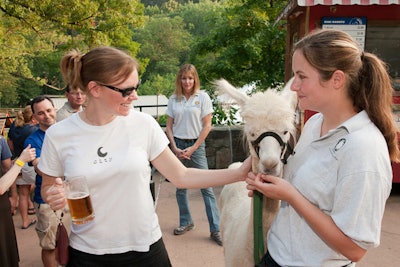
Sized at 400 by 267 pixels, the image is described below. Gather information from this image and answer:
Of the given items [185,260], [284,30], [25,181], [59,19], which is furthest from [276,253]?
[59,19]

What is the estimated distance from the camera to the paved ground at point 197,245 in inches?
139

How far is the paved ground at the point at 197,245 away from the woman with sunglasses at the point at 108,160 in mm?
2036

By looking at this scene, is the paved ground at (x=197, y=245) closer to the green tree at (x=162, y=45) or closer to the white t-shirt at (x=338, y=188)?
the white t-shirt at (x=338, y=188)

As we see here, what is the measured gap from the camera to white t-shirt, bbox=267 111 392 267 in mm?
1079

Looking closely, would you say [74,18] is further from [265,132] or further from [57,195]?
[265,132]

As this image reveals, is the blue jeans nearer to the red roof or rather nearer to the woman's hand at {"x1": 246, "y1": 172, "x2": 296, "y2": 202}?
the red roof

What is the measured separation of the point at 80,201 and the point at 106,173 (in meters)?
0.17

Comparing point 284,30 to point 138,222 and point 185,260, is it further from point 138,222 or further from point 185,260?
point 138,222

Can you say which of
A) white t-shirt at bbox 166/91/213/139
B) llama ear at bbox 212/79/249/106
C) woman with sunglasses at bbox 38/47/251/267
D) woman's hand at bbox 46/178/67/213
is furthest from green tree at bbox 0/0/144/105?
woman's hand at bbox 46/178/67/213

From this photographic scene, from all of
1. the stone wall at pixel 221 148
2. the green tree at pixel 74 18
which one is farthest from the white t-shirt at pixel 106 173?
the green tree at pixel 74 18

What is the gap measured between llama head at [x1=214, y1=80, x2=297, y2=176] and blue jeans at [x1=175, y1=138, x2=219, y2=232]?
7.56 ft

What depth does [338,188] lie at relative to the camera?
44.5 inches

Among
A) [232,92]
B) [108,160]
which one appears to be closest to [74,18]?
[232,92]

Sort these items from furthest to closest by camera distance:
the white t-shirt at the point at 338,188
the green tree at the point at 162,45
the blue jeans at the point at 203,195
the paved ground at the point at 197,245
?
the green tree at the point at 162,45, the blue jeans at the point at 203,195, the paved ground at the point at 197,245, the white t-shirt at the point at 338,188
